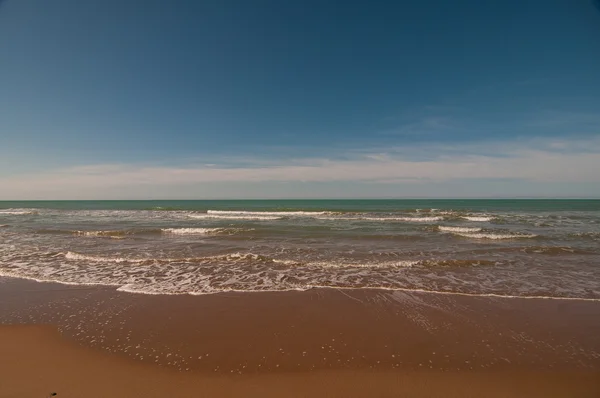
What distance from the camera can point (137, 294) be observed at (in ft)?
22.9

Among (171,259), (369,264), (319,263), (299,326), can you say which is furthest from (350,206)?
(299,326)

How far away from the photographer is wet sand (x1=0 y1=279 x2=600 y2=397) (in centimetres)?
371

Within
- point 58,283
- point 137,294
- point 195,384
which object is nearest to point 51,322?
point 137,294

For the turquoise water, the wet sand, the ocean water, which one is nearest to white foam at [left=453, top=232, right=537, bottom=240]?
the ocean water

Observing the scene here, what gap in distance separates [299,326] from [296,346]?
70cm

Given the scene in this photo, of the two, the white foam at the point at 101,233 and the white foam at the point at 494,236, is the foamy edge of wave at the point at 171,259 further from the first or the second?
the white foam at the point at 494,236

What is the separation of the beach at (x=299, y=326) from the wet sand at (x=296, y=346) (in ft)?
0.09

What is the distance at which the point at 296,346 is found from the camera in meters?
4.63

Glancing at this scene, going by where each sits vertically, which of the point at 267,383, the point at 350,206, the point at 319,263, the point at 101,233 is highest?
the point at 350,206

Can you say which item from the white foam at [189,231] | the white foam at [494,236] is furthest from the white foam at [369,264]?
the white foam at [189,231]

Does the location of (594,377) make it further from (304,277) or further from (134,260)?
(134,260)

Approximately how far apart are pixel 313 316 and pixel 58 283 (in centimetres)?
781

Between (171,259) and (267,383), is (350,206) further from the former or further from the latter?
(267,383)

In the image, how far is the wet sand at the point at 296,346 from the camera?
371 centimetres
